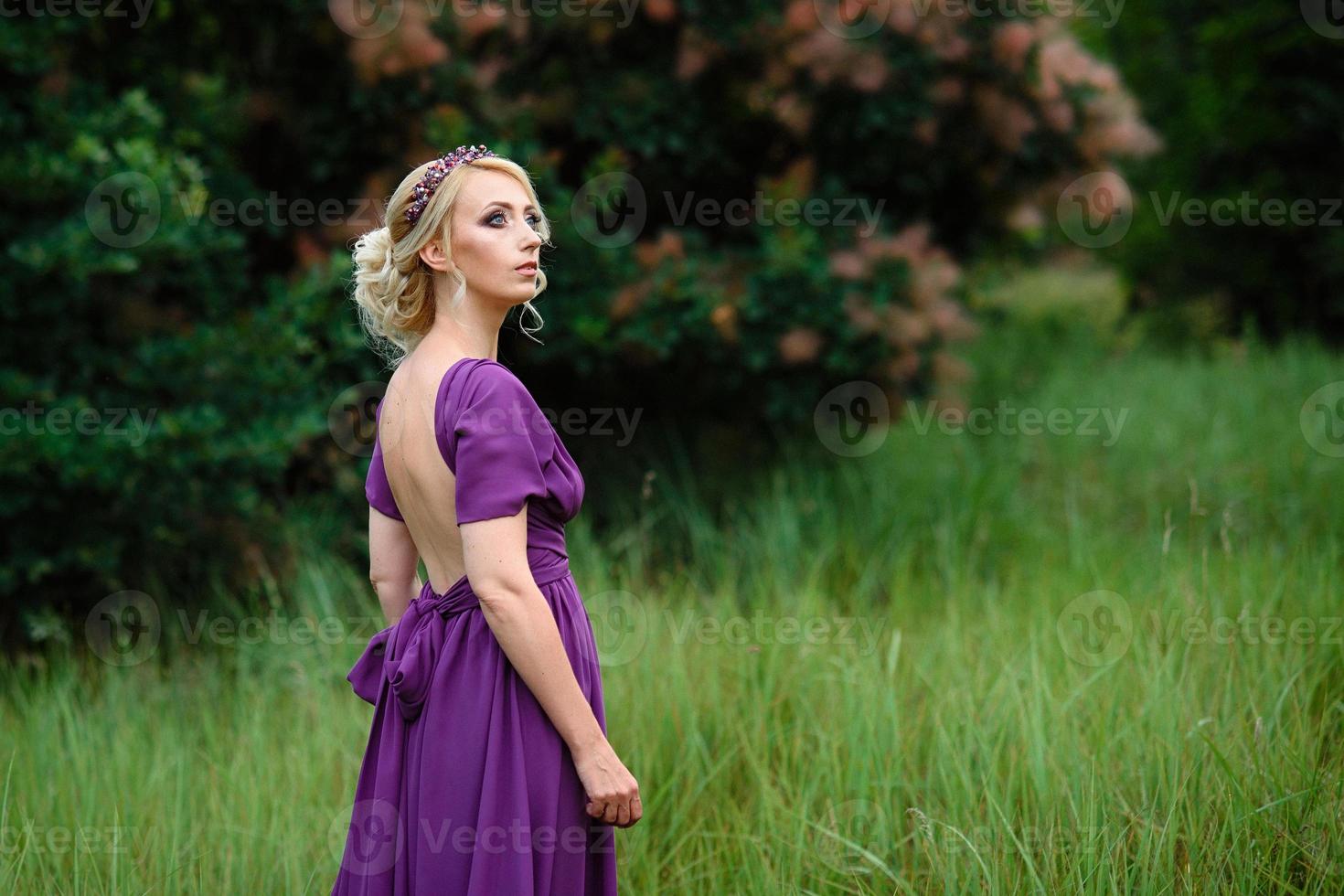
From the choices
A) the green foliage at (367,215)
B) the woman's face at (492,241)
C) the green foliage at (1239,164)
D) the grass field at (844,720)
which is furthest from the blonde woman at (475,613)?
the green foliage at (1239,164)

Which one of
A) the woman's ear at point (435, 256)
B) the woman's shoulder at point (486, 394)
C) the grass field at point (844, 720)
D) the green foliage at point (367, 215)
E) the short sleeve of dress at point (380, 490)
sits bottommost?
the grass field at point (844, 720)

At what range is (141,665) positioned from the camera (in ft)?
14.4

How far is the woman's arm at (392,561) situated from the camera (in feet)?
7.52

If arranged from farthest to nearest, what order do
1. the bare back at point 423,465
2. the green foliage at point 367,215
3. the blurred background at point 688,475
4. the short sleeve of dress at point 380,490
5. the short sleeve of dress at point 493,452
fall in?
the green foliage at point 367,215
the blurred background at point 688,475
the short sleeve of dress at point 380,490
the bare back at point 423,465
the short sleeve of dress at point 493,452

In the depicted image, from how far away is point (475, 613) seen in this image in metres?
2.09

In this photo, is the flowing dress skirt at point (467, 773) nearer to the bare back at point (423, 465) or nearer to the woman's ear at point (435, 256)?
the bare back at point (423, 465)

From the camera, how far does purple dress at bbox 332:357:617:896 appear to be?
197 cm

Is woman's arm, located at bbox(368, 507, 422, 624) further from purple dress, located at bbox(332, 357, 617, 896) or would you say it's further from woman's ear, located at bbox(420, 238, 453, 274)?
woman's ear, located at bbox(420, 238, 453, 274)

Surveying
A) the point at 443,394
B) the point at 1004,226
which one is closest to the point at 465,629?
the point at 443,394

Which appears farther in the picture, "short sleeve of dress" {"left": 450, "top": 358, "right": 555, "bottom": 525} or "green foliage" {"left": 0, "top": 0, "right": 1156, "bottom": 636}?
"green foliage" {"left": 0, "top": 0, "right": 1156, "bottom": 636}

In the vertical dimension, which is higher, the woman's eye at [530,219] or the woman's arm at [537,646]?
the woman's eye at [530,219]

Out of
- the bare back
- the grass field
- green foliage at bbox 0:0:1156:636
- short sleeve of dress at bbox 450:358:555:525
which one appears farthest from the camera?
green foliage at bbox 0:0:1156:636

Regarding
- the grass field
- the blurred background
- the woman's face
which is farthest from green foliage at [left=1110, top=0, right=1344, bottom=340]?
the woman's face

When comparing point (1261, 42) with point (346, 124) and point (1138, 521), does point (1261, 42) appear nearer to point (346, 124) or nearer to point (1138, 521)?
point (1138, 521)
